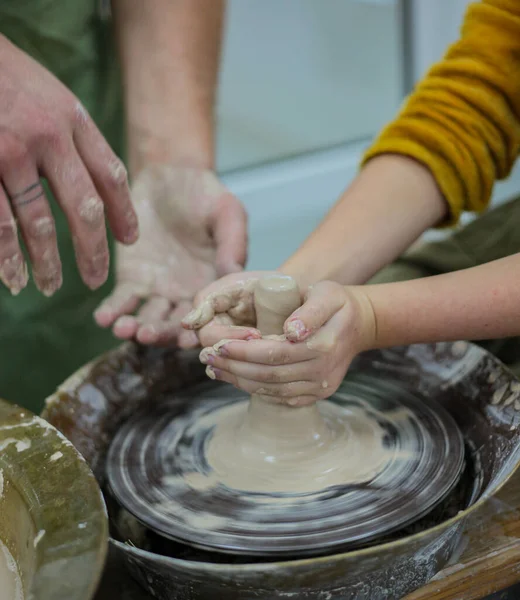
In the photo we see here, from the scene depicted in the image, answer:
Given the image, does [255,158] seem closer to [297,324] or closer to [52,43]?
[52,43]

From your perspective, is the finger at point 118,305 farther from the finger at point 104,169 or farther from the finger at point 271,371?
the finger at point 271,371

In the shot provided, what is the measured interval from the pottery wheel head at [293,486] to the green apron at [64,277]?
0.54 meters

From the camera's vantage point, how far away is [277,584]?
28.4 inches

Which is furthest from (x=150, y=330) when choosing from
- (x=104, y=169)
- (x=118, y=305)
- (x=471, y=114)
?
(x=471, y=114)

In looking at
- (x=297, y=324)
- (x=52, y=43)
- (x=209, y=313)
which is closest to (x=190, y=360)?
(x=209, y=313)

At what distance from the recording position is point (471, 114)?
1.35 meters

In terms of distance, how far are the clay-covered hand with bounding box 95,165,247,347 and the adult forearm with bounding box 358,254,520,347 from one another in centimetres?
31

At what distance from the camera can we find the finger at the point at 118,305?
1279mm

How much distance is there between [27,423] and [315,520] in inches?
14.3

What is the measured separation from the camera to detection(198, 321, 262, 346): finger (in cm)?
95

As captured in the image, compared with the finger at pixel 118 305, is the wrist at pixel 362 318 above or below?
above

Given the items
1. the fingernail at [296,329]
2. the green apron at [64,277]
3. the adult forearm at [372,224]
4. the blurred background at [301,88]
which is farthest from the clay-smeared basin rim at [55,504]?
the blurred background at [301,88]

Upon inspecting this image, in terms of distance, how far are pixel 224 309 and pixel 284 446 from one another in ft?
0.71

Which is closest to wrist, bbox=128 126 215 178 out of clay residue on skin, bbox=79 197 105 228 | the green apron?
the green apron
